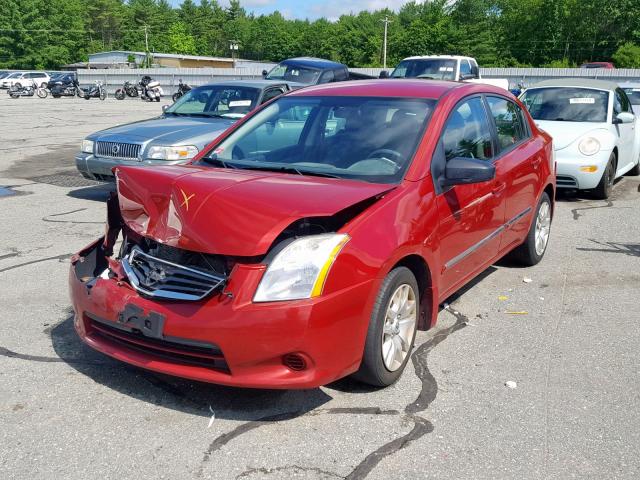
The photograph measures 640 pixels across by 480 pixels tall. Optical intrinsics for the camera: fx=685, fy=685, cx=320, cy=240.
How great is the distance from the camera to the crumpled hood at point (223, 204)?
3.34 m

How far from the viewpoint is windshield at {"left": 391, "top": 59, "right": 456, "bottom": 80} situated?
18.0 metres

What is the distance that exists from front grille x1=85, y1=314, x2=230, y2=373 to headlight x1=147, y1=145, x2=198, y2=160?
16.7 ft

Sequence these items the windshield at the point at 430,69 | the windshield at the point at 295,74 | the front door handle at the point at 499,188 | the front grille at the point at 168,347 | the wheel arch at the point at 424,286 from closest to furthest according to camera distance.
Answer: the front grille at the point at 168,347 < the wheel arch at the point at 424,286 < the front door handle at the point at 499,188 < the windshield at the point at 295,74 < the windshield at the point at 430,69

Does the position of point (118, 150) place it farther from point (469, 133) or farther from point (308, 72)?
point (308, 72)

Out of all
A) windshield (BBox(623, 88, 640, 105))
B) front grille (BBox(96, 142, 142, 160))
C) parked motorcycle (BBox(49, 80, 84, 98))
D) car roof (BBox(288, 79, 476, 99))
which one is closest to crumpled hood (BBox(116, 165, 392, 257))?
car roof (BBox(288, 79, 476, 99))

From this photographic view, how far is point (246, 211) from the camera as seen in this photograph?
3.44 metres

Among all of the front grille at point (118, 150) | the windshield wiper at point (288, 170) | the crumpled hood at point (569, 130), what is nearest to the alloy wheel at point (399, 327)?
the windshield wiper at point (288, 170)

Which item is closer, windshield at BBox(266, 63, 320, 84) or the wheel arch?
the wheel arch

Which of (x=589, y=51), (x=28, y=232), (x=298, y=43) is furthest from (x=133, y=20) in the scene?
(x=28, y=232)

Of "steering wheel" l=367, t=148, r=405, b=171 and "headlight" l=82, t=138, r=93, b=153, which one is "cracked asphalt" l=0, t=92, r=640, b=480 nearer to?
"steering wheel" l=367, t=148, r=405, b=171

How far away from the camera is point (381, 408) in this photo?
360 cm

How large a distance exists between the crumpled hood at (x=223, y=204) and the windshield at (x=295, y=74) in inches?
531

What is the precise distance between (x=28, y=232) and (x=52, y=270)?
1.68 meters

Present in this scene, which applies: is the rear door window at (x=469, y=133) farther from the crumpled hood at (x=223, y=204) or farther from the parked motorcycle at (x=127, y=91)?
the parked motorcycle at (x=127, y=91)
